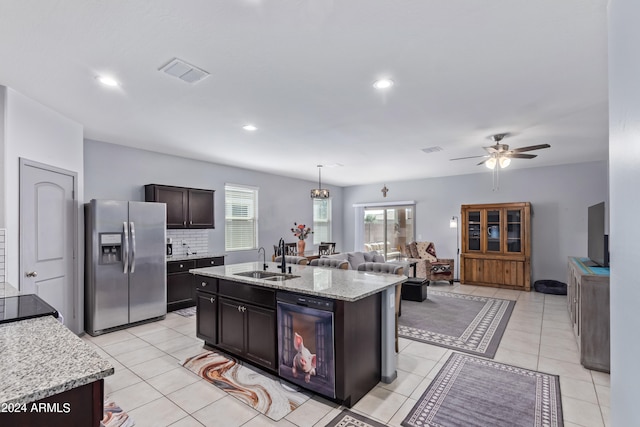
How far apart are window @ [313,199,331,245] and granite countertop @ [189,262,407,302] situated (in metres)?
5.42

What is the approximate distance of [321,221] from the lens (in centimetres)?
953

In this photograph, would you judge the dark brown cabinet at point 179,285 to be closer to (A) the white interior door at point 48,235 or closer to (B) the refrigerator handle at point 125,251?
(B) the refrigerator handle at point 125,251

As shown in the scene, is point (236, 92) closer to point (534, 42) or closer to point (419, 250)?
point (534, 42)

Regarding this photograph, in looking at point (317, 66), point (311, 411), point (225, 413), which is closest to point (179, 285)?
point (225, 413)

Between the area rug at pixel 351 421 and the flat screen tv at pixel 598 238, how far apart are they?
136 inches

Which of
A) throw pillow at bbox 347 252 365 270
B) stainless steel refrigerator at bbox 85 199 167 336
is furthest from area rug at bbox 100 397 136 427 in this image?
throw pillow at bbox 347 252 365 270

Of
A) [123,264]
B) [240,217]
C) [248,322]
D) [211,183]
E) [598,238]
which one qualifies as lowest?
[248,322]

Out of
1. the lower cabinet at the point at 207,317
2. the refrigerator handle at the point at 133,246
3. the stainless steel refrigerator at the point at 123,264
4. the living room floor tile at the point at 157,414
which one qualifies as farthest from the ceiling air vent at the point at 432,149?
the living room floor tile at the point at 157,414

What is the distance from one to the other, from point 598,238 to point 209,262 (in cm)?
581

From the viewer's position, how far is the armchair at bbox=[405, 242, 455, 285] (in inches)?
292

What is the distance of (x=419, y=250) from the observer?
25.8 ft

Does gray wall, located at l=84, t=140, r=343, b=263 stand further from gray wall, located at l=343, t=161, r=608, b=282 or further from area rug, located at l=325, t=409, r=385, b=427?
area rug, located at l=325, t=409, r=385, b=427

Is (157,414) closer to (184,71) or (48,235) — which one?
(48,235)

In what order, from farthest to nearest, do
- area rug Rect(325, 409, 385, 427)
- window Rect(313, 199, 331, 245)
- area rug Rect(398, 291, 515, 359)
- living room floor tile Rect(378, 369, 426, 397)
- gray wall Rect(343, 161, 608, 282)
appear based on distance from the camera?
window Rect(313, 199, 331, 245) < gray wall Rect(343, 161, 608, 282) < area rug Rect(398, 291, 515, 359) < living room floor tile Rect(378, 369, 426, 397) < area rug Rect(325, 409, 385, 427)
